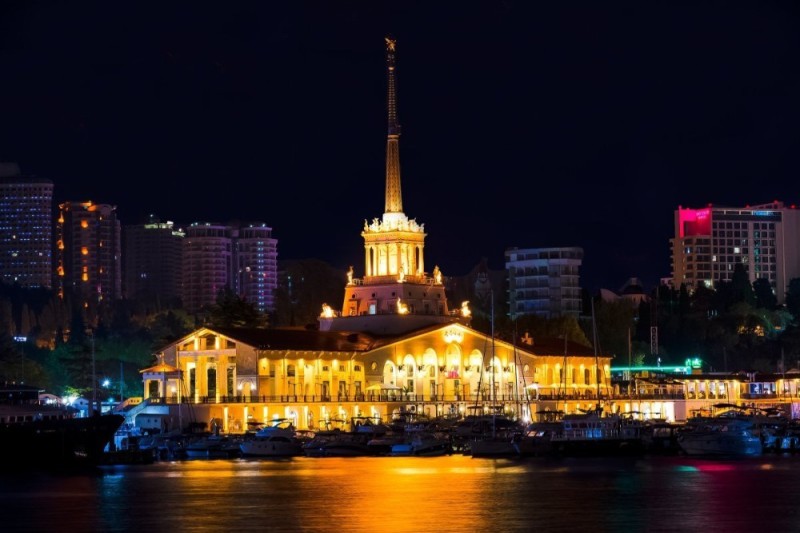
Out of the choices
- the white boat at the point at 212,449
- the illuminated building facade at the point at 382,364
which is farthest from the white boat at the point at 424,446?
the illuminated building facade at the point at 382,364

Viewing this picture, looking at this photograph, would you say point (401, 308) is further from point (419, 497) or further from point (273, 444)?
point (419, 497)

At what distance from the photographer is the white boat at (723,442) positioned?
124 meters

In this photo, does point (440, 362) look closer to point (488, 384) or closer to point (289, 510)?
point (488, 384)

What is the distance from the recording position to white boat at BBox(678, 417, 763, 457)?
407 ft

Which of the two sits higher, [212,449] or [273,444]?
[273,444]

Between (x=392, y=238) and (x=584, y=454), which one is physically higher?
(x=392, y=238)

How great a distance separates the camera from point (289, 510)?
81.5 meters

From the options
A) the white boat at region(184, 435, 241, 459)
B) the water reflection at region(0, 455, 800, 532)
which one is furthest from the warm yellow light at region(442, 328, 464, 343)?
the water reflection at region(0, 455, 800, 532)

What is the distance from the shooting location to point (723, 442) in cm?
12394

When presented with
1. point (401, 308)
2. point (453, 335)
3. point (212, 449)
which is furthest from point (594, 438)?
point (401, 308)

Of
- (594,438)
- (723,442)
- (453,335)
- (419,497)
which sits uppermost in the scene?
(453,335)

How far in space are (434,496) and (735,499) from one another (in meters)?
14.7

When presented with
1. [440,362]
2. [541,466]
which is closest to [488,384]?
[440,362]

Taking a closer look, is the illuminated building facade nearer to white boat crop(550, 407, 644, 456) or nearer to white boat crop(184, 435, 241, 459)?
white boat crop(184, 435, 241, 459)
